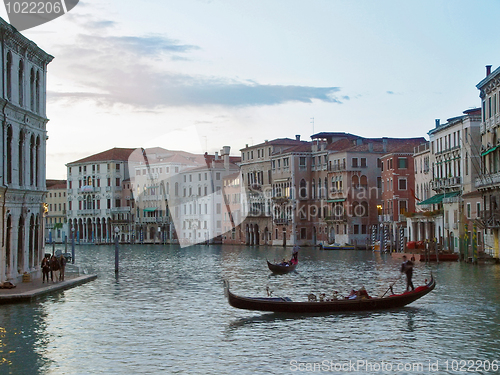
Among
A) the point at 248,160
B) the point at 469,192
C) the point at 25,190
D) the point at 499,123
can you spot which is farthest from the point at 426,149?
the point at 25,190

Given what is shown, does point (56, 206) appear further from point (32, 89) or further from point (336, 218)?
point (32, 89)

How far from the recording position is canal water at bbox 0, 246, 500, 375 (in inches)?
556

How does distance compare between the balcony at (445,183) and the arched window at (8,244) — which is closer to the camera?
the arched window at (8,244)

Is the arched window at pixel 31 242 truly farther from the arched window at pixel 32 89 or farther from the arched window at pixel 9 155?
the arched window at pixel 32 89

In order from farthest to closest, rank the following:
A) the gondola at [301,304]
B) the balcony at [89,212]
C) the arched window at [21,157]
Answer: the balcony at [89,212] < the arched window at [21,157] < the gondola at [301,304]

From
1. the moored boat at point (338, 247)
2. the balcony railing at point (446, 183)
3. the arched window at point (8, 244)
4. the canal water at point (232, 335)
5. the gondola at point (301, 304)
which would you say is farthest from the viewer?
the moored boat at point (338, 247)

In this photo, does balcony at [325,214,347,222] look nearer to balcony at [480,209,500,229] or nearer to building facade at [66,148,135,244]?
balcony at [480,209,500,229]

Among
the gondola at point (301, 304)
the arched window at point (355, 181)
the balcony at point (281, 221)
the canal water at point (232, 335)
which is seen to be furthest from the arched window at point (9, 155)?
the balcony at point (281, 221)

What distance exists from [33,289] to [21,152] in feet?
17.4

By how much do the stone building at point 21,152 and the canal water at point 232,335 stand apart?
2296 mm

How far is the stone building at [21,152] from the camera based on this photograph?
79.2 ft

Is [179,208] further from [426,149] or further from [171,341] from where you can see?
[171,341]

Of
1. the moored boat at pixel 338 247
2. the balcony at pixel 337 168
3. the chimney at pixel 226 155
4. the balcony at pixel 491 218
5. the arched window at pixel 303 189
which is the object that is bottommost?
the moored boat at pixel 338 247

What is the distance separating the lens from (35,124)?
90.6ft
